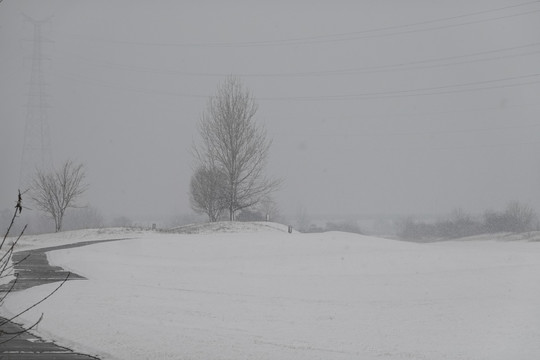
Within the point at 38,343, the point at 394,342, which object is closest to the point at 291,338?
the point at 394,342

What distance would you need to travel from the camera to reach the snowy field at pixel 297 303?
35.7ft

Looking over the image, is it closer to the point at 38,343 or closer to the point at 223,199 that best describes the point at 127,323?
the point at 38,343

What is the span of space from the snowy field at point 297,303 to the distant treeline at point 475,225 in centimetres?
3829

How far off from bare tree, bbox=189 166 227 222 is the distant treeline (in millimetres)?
24548

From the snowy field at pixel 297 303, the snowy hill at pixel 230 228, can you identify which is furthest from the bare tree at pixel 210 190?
the snowy field at pixel 297 303

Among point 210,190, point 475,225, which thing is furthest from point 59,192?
point 475,225

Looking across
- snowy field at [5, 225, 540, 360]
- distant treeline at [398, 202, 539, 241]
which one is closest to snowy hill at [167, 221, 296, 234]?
snowy field at [5, 225, 540, 360]

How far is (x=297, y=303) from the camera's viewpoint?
15.3 metres

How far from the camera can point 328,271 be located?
20.0 m

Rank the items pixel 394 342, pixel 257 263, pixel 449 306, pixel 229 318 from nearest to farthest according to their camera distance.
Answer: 1. pixel 394 342
2. pixel 229 318
3. pixel 449 306
4. pixel 257 263

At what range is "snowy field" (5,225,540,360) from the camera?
10.9 m

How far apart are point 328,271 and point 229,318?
704 cm

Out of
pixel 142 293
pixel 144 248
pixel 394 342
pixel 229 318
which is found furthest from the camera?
pixel 144 248

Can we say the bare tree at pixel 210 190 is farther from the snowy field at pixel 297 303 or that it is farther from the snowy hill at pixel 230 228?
the snowy field at pixel 297 303
